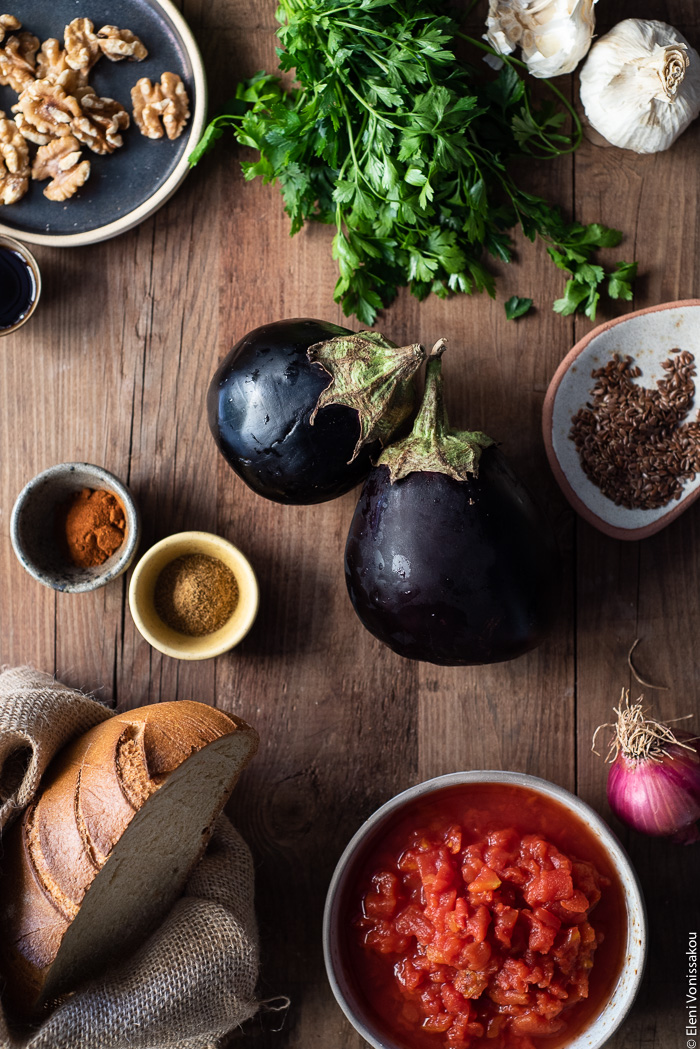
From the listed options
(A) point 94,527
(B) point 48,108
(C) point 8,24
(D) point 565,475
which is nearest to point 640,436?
(D) point 565,475

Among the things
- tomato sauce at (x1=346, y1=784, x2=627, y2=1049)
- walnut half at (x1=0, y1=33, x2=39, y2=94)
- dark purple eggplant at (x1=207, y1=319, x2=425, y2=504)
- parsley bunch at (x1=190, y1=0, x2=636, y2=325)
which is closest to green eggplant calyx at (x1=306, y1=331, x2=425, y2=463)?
dark purple eggplant at (x1=207, y1=319, x2=425, y2=504)

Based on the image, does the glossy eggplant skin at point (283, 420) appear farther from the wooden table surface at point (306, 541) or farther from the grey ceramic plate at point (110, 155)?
the grey ceramic plate at point (110, 155)

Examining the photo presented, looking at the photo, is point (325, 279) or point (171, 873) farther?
point (325, 279)

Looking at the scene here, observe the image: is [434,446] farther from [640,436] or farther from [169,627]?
[169,627]

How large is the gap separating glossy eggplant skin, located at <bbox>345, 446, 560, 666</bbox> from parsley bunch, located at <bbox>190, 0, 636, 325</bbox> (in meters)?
0.40

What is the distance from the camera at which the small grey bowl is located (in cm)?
139

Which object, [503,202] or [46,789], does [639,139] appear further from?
[46,789]

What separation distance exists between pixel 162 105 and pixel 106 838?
125 cm

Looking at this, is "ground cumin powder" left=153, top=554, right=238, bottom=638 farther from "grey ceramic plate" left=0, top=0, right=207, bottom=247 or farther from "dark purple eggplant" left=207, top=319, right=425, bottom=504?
"grey ceramic plate" left=0, top=0, right=207, bottom=247

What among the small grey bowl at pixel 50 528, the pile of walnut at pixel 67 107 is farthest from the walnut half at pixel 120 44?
the small grey bowl at pixel 50 528

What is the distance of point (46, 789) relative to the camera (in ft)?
4.03

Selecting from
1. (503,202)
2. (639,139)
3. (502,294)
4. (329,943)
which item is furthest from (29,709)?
(639,139)

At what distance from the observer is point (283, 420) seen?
125 centimetres

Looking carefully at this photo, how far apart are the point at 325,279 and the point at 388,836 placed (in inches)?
39.7
